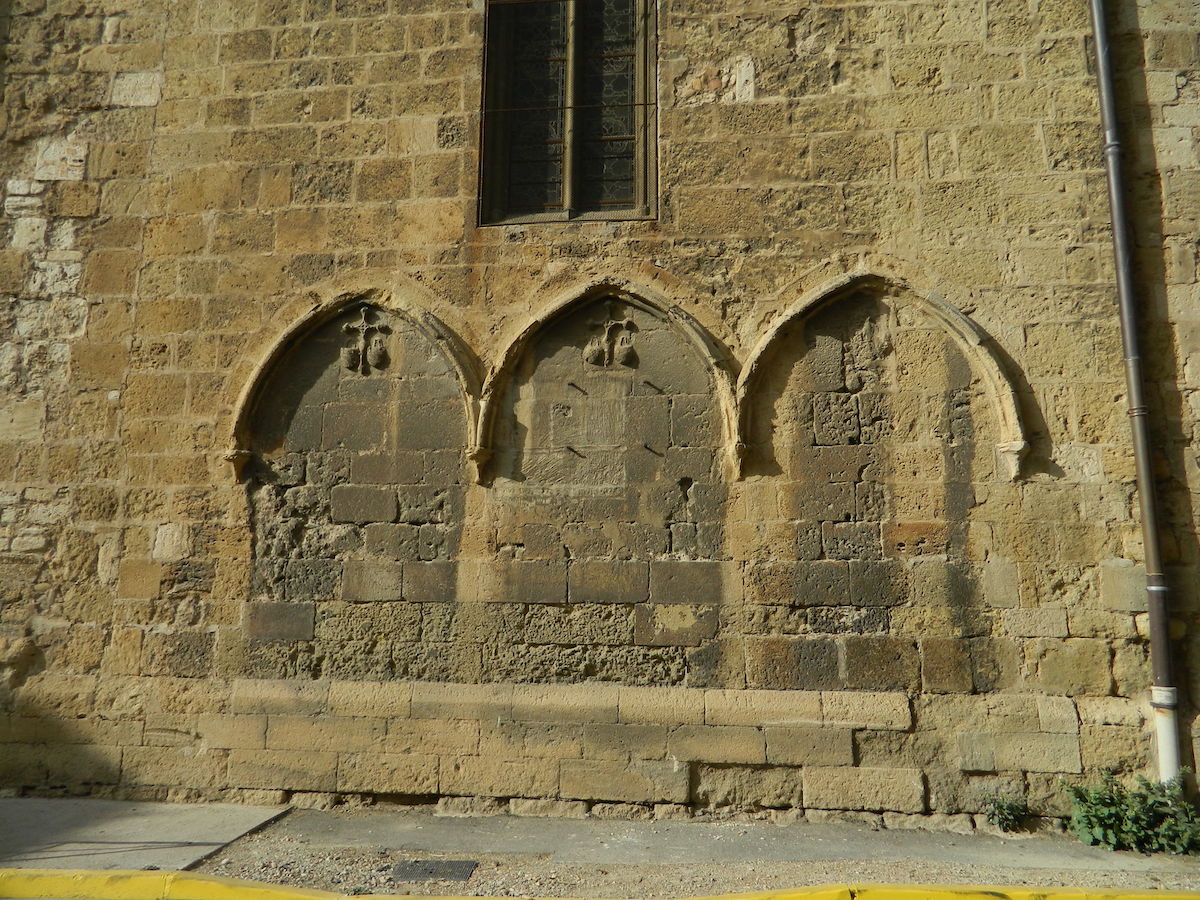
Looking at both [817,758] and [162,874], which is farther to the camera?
[817,758]

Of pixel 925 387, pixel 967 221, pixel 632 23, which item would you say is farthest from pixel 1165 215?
pixel 632 23

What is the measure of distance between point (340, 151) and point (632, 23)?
207 centimetres

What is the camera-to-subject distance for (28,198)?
5.57 m

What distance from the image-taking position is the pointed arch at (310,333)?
16.6 ft

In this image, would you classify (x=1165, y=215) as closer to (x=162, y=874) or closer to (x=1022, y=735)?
(x=1022, y=735)

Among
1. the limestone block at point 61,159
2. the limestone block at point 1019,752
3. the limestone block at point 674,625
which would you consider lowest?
the limestone block at point 1019,752

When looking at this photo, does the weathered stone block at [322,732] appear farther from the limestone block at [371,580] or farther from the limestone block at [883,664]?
the limestone block at [883,664]

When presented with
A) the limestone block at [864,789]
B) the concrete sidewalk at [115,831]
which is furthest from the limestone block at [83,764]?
the limestone block at [864,789]

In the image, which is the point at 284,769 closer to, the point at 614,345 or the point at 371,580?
the point at 371,580

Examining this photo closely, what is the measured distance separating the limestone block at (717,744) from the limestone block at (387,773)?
1.35m

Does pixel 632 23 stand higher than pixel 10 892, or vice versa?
pixel 632 23

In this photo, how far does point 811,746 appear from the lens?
14.8 feet

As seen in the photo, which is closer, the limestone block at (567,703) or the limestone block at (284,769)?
the limestone block at (567,703)

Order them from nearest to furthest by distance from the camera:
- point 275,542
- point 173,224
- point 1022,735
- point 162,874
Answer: point 162,874, point 1022,735, point 275,542, point 173,224
